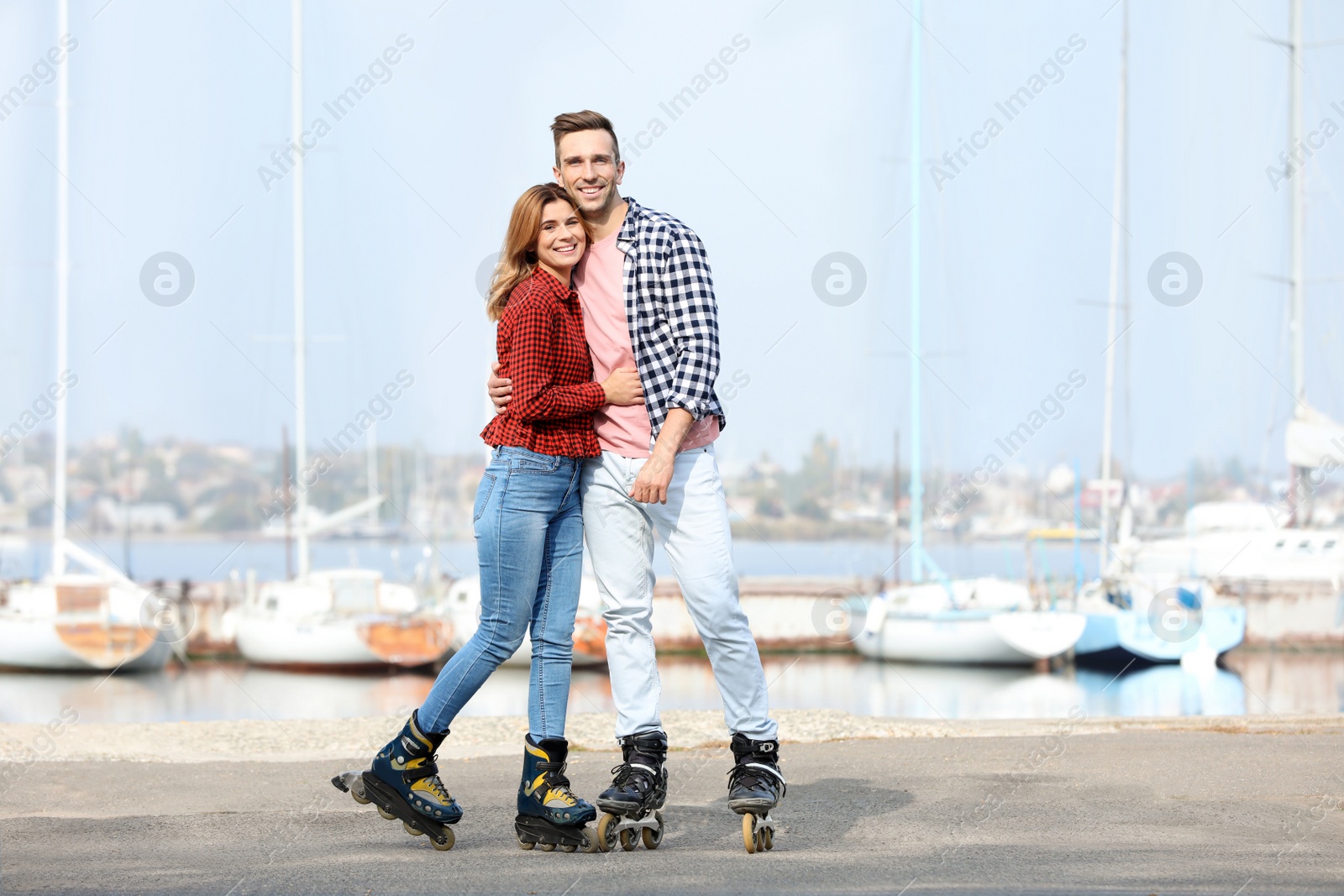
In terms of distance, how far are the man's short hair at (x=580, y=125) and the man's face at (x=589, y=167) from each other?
0.6 inches

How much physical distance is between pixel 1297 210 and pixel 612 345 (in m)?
24.7

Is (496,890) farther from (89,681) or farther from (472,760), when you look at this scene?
(89,681)

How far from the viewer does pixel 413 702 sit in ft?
71.7

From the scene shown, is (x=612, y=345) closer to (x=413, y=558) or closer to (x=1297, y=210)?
(x=1297, y=210)

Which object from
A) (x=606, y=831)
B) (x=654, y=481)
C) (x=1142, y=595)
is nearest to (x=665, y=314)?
(x=654, y=481)

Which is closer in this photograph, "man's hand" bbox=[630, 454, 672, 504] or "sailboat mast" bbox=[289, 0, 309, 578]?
"man's hand" bbox=[630, 454, 672, 504]

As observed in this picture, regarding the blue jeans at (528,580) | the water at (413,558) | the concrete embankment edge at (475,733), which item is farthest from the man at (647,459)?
the water at (413,558)

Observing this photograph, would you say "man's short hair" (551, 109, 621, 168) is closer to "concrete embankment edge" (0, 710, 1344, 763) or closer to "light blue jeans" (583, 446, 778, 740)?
"light blue jeans" (583, 446, 778, 740)

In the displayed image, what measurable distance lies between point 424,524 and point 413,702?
13.9 m

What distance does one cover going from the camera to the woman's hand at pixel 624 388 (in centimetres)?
388

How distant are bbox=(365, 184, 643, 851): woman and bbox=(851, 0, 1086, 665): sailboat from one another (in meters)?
22.5

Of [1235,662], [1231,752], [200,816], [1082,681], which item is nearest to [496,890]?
[200,816]

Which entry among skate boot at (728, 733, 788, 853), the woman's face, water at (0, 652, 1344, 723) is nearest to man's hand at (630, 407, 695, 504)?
the woman's face

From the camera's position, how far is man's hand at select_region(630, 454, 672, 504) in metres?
3.76
